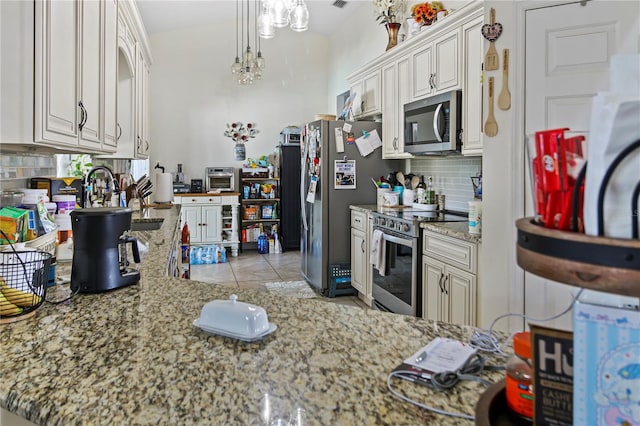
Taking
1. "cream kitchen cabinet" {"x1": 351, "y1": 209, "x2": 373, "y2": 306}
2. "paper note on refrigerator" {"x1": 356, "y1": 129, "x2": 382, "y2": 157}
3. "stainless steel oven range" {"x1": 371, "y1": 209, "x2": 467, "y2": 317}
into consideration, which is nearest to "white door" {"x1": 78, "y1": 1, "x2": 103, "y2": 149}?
"stainless steel oven range" {"x1": 371, "y1": 209, "x2": 467, "y2": 317}

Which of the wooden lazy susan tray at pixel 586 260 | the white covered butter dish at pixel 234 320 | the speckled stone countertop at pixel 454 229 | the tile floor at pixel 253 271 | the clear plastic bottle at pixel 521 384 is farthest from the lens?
the tile floor at pixel 253 271

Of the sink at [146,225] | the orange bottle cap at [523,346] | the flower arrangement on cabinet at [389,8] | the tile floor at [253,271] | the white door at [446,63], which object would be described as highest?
the flower arrangement on cabinet at [389,8]

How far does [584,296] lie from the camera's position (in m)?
0.51

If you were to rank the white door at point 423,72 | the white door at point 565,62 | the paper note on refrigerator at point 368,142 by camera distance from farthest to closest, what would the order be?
the paper note on refrigerator at point 368,142 < the white door at point 423,72 < the white door at point 565,62

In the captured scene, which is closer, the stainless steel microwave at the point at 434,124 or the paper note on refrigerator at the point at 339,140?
the stainless steel microwave at the point at 434,124

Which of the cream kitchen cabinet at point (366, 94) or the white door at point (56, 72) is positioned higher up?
the cream kitchen cabinet at point (366, 94)

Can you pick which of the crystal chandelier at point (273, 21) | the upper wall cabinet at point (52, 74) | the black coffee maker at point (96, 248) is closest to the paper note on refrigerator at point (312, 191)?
the crystal chandelier at point (273, 21)

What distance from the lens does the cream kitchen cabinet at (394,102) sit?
3.85 meters

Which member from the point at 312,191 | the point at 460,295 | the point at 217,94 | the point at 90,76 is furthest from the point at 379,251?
the point at 217,94

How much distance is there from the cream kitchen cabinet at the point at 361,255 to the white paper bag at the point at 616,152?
11.4 ft

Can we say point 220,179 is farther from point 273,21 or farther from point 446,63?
point 446,63

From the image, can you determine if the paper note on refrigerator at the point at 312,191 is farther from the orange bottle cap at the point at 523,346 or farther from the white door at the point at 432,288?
the orange bottle cap at the point at 523,346

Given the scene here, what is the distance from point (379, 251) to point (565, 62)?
1927 millimetres

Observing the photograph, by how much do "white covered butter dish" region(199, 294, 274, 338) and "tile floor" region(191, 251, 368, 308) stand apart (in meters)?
3.41
